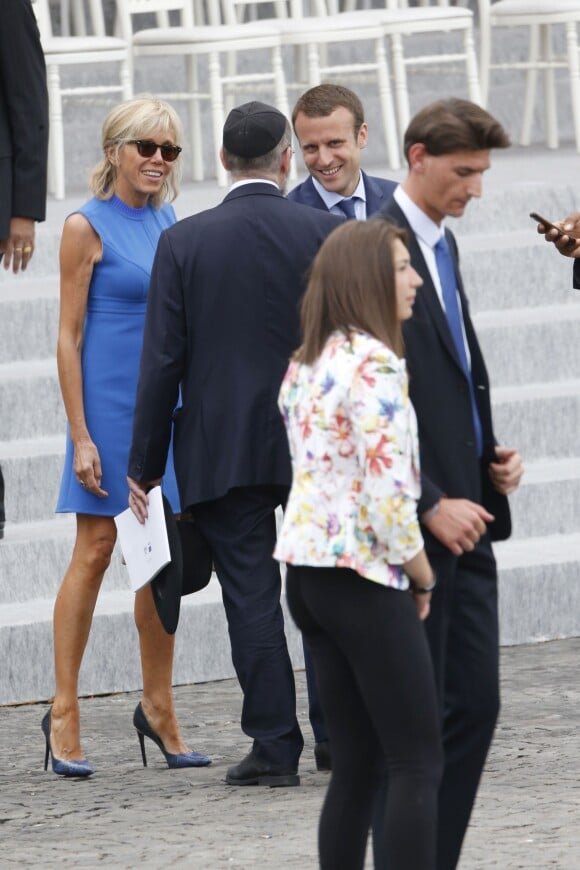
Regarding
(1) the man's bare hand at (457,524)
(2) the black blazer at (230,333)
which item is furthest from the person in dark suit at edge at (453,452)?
(2) the black blazer at (230,333)

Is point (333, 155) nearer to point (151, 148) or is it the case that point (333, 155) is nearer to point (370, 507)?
point (151, 148)

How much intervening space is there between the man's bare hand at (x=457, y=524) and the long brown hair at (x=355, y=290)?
30 cm

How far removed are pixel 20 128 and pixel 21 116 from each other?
30 mm

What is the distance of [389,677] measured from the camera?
3480 millimetres

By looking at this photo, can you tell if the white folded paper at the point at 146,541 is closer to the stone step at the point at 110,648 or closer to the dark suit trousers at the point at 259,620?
the dark suit trousers at the point at 259,620

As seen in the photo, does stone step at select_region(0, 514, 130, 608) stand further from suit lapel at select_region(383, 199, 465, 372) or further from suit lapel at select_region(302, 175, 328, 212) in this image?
suit lapel at select_region(383, 199, 465, 372)

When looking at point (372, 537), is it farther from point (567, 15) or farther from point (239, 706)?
point (567, 15)

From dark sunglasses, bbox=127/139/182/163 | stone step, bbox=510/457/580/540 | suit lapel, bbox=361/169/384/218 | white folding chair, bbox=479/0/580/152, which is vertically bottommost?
stone step, bbox=510/457/580/540

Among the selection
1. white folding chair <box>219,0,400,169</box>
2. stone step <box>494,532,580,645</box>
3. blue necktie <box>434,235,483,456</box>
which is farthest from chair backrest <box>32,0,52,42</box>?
blue necktie <box>434,235,483,456</box>

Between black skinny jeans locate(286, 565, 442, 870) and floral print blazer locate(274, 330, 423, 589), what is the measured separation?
6cm

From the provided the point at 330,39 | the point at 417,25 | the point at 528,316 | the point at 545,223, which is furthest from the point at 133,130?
the point at 417,25

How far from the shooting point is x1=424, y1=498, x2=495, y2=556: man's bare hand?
3605 mm

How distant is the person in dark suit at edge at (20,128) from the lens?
5.07 m

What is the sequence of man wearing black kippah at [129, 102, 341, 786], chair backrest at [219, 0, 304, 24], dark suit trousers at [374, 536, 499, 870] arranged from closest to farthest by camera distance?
1. dark suit trousers at [374, 536, 499, 870]
2. man wearing black kippah at [129, 102, 341, 786]
3. chair backrest at [219, 0, 304, 24]
